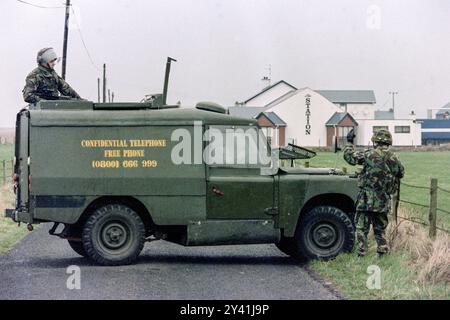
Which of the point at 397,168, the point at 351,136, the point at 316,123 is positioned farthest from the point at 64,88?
the point at 316,123

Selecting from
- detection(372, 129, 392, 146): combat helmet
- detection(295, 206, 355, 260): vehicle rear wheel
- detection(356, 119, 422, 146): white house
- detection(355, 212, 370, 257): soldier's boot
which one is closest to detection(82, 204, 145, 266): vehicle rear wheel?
detection(295, 206, 355, 260): vehicle rear wheel

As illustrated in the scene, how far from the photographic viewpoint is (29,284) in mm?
9445

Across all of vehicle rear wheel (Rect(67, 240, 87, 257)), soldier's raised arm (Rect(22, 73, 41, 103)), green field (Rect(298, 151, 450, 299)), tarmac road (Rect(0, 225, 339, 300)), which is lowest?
tarmac road (Rect(0, 225, 339, 300))

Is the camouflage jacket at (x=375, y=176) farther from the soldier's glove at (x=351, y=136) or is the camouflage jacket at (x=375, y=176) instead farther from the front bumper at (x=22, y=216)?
the front bumper at (x=22, y=216)

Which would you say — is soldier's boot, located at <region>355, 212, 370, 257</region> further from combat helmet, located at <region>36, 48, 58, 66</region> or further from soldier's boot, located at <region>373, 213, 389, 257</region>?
combat helmet, located at <region>36, 48, 58, 66</region>

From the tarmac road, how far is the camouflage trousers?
906 mm

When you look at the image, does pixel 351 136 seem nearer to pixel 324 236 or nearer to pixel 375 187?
pixel 375 187

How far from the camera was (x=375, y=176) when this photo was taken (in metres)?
11.0

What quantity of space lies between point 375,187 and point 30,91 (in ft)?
17.6

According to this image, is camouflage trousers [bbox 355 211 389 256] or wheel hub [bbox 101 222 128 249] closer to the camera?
camouflage trousers [bbox 355 211 389 256]

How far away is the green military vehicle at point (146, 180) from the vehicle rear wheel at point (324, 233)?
3.5 inches

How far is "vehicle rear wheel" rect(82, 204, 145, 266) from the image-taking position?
11117mm
